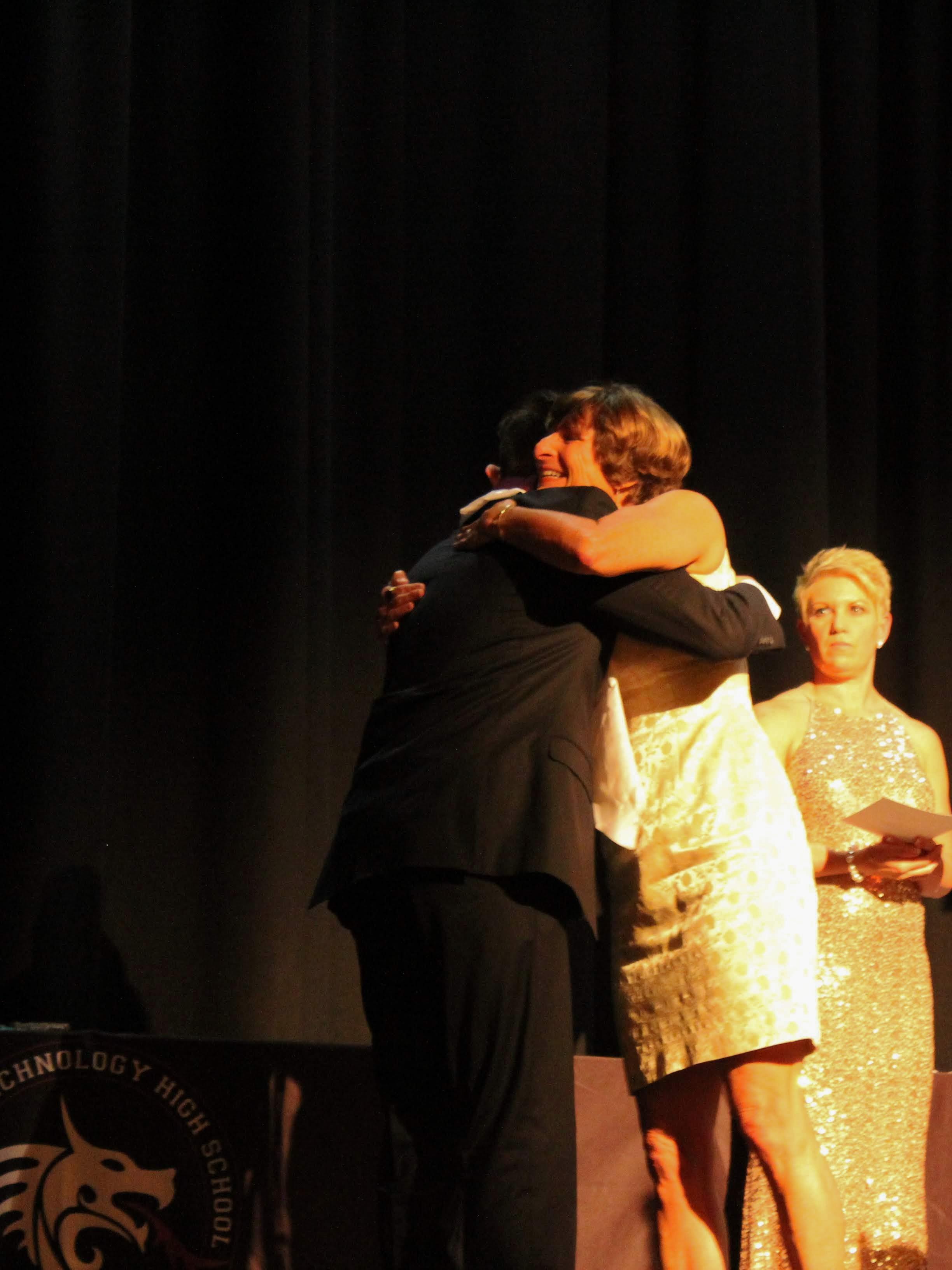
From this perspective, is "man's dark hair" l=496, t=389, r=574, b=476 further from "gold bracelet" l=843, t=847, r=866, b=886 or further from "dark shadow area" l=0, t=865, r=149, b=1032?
"dark shadow area" l=0, t=865, r=149, b=1032

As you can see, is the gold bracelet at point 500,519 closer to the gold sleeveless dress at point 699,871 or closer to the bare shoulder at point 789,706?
the gold sleeveless dress at point 699,871

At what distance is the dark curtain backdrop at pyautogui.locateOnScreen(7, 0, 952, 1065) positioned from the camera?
2920 millimetres

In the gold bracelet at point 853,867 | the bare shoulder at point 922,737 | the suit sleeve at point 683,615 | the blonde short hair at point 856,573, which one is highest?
the blonde short hair at point 856,573

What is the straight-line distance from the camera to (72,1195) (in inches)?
93.2

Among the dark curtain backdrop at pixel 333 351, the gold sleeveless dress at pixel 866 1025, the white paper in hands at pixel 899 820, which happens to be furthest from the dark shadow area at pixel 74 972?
the white paper in hands at pixel 899 820

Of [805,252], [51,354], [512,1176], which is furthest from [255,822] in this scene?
[805,252]

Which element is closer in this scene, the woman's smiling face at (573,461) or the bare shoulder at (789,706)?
the woman's smiling face at (573,461)

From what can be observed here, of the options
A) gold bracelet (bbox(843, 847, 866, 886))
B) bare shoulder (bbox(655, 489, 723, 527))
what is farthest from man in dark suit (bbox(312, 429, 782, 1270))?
gold bracelet (bbox(843, 847, 866, 886))

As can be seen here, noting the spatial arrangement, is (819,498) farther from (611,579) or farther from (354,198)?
(611,579)

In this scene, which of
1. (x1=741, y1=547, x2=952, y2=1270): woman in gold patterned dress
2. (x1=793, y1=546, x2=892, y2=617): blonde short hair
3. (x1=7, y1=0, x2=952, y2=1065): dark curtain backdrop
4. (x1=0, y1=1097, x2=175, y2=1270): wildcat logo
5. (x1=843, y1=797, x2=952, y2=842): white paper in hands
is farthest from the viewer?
(x1=7, y1=0, x2=952, y2=1065): dark curtain backdrop

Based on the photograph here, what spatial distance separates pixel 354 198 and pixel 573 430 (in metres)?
1.48

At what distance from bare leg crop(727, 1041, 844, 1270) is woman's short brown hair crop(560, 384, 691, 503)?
0.78m

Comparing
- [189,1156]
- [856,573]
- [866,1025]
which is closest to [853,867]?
[866,1025]

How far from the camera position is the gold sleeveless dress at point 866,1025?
2566 mm
